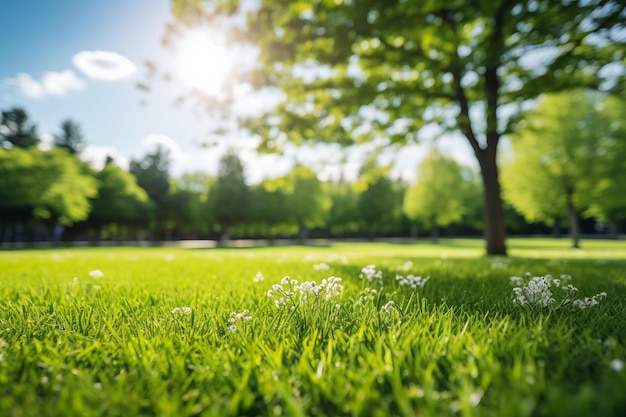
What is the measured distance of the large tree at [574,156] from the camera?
21188mm

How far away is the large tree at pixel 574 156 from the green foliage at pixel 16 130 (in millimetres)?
70205

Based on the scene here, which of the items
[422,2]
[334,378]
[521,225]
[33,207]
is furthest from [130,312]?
[521,225]

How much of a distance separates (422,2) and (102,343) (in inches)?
282

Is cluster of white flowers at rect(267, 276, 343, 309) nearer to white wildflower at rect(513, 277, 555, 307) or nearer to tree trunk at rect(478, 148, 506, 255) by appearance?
white wildflower at rect(513, 277, 555, 307)

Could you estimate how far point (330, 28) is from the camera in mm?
8148

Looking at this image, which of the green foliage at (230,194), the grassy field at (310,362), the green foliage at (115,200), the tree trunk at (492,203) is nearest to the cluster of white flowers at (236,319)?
the grassy field at (310,362)

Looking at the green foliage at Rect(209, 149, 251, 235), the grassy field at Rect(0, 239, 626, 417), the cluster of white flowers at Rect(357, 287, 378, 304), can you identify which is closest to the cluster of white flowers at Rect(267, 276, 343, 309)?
the grassy field at Rect(0, 239, 626, 417)

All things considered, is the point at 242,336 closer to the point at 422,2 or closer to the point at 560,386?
the point at 560,386

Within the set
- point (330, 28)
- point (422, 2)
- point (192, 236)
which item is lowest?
point (192, 236)

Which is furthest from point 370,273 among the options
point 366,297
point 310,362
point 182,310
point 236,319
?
point 310,362

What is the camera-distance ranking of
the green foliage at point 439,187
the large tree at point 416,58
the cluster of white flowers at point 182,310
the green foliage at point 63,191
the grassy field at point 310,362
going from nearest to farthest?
the grassy field at point 310,362, the cluster of white flowers at point 182,310, the large tree at point 416,58, the green foliage at point 63,191, the green foliage at point 439,187

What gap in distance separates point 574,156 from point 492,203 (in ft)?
51.9

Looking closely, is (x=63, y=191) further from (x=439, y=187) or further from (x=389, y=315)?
(x=439, y=187)

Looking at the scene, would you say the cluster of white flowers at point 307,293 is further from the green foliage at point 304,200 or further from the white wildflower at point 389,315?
the green foliage at point 304,200
